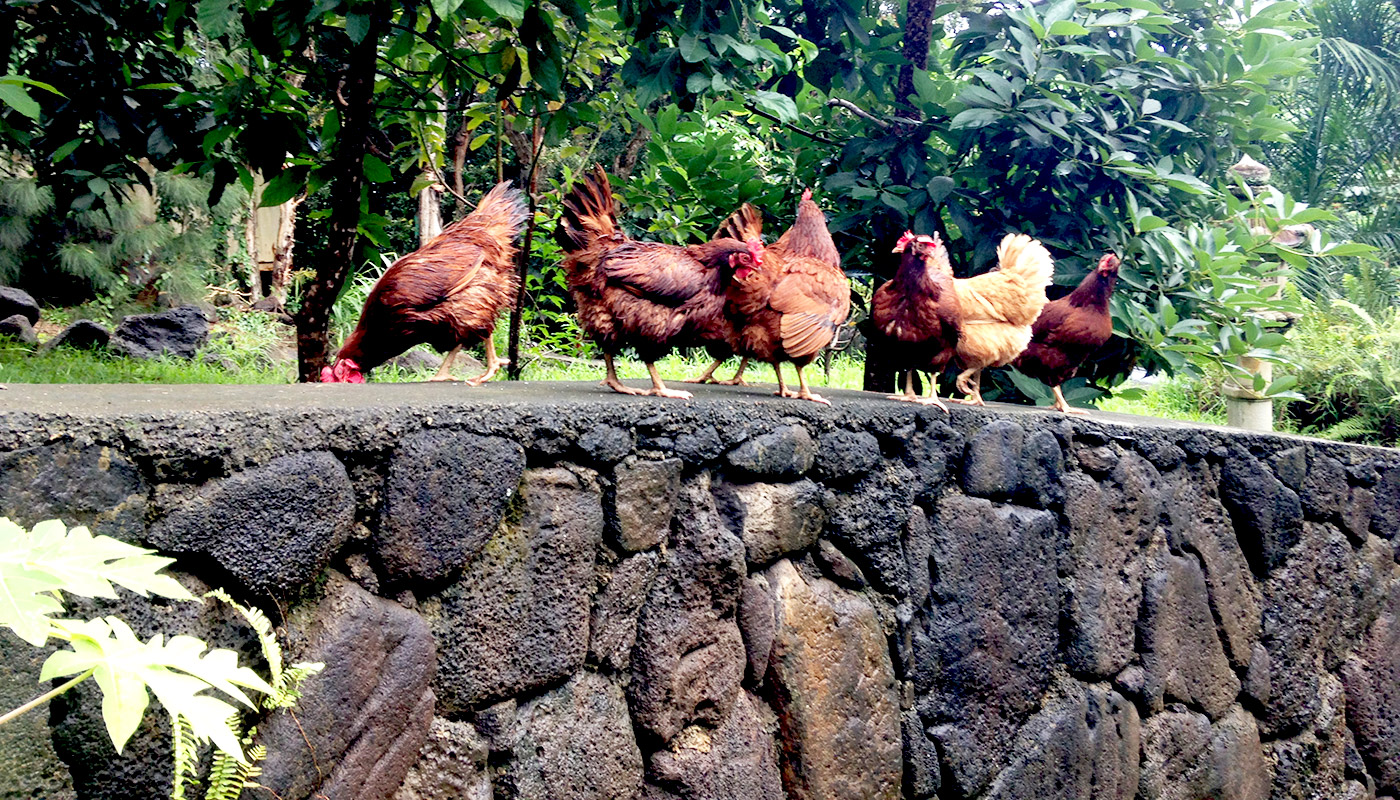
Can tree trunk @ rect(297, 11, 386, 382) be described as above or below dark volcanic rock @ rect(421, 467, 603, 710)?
above

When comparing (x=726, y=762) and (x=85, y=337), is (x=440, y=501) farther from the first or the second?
(x=85, y=337)

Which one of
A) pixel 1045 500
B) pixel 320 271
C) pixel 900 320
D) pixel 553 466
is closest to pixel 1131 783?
pixel 1045 500

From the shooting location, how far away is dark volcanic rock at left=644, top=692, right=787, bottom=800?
7.61 ft

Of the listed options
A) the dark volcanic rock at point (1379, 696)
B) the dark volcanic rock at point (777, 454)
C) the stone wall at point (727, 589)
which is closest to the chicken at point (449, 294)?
the stone wall at point (727, 589)

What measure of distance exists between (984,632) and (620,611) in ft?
4.19

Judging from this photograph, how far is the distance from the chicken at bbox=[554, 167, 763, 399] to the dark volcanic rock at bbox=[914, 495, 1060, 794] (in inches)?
38.8

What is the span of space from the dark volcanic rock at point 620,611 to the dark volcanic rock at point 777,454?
0.36 meters

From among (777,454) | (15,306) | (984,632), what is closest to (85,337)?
(15,306)

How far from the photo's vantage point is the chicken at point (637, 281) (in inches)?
98.3

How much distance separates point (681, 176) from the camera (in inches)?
144

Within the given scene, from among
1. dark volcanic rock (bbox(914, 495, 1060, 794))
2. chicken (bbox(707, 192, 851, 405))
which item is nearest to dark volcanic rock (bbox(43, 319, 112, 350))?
chicken (bbox(707, 192, 851, 405))

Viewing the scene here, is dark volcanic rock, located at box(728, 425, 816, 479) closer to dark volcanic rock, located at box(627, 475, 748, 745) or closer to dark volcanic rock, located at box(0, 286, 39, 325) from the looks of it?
dark volcanic rock, located at box(627, 475, 748, 745)

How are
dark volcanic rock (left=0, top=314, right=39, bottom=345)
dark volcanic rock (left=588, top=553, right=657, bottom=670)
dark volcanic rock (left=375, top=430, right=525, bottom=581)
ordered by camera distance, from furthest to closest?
dark volcanic rock (left=0, top=314, right=39, bottom=345) < dark volcanic rock (left=588, top=553, right=657, bottom=670) < dark volcanic rock (left=375, top=430, right=525, bottom=581)

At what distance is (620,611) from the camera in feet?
7.46
